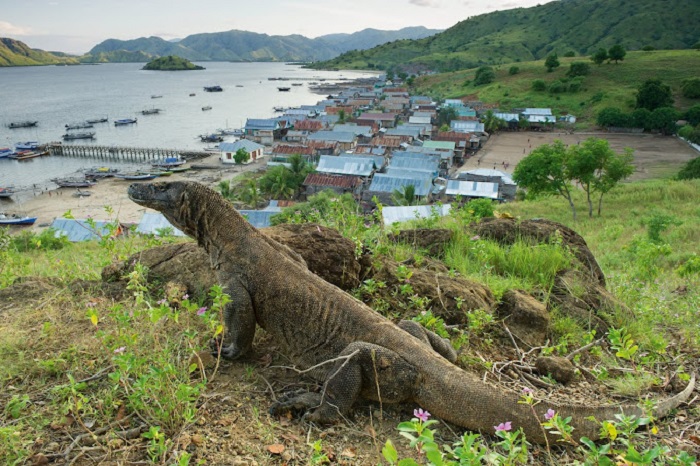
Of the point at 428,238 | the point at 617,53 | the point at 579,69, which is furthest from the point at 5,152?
the point at 617,53

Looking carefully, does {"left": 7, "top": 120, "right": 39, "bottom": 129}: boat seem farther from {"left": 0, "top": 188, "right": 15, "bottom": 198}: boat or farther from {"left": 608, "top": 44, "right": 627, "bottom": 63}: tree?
{"left": 608, "top": 44, "right": 627, "bottom": 63}: tree

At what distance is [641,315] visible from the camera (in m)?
5.48

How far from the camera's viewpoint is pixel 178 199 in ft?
16.6

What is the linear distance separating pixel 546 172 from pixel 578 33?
503 ft

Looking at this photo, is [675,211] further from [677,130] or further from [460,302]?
[677,130]

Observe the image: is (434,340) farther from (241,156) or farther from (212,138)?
(212,138)

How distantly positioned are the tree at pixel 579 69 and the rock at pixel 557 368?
4092 inches

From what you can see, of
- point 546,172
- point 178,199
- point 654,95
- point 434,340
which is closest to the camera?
point 434,340

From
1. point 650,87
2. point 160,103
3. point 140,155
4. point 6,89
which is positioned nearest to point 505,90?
point 650,87

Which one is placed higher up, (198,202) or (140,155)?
(198,202)

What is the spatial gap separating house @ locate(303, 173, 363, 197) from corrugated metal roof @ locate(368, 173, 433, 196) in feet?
7.54

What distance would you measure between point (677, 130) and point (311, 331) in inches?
3315

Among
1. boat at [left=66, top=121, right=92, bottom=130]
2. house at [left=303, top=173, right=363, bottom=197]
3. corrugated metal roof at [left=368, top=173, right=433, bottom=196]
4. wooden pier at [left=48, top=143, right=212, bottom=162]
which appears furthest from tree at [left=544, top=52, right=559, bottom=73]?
boat at [left=66, top=121, right=92, bottom=130]

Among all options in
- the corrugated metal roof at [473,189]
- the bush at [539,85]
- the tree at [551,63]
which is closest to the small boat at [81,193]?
the corrugated metal roof at [473,189]
